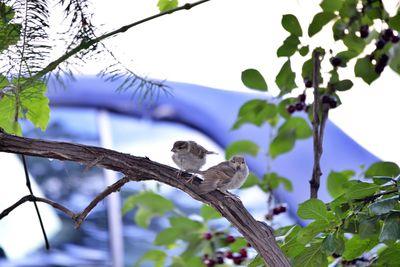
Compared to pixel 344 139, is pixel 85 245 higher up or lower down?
lower down

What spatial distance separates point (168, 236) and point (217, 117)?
1.22 meters

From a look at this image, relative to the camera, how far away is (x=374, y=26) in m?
0.99

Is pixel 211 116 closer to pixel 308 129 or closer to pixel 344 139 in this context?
pixel 344 139

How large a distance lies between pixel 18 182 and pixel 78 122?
331mm

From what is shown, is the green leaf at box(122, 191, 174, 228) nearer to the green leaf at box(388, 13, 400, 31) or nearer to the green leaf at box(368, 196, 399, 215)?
the green leaf at box(388, 13, 400, 31)

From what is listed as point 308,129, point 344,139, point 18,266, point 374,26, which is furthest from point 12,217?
point 374,26

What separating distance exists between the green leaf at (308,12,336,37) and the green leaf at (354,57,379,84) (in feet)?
0.18

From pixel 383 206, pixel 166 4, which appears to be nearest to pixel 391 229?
pixel 383 206

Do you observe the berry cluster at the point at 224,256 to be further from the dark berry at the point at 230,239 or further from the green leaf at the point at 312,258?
the green leaf at the point at 312,258

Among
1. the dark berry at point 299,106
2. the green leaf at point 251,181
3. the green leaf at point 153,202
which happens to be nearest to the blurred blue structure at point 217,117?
the green leaf at point 153,202

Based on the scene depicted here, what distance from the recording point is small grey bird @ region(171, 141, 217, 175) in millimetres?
769

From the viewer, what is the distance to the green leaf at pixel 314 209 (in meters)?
0.75

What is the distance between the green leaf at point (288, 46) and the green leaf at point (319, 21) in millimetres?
18

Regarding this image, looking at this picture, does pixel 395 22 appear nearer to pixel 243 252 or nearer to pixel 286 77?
pixel 286 77
